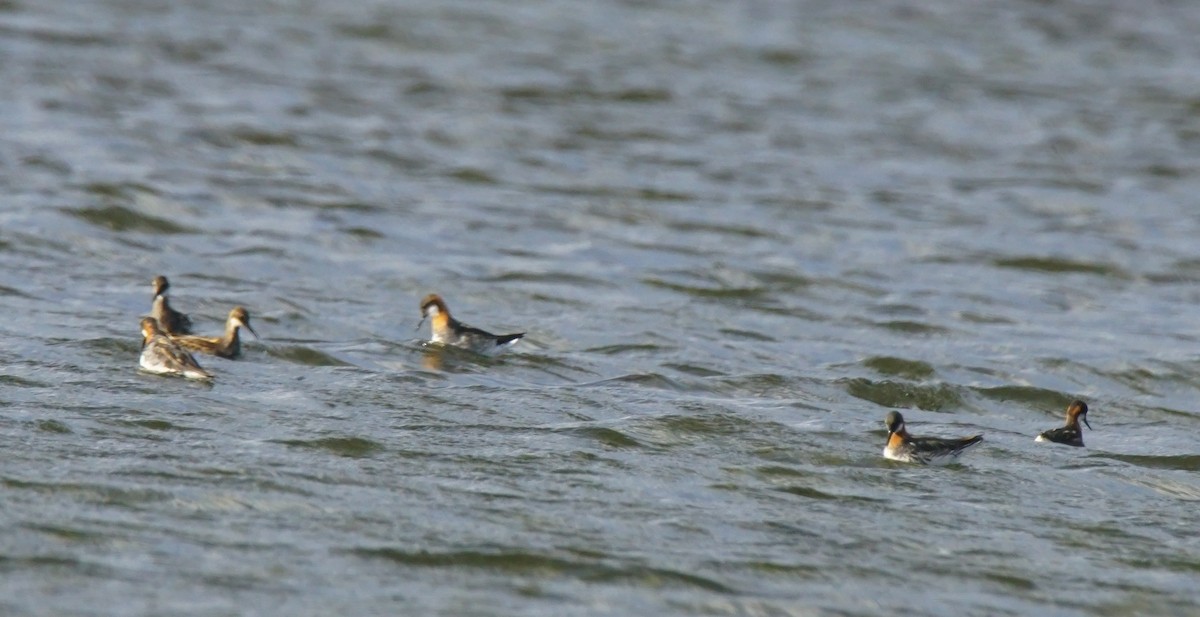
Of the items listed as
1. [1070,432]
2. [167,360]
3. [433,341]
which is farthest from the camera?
[433,341]

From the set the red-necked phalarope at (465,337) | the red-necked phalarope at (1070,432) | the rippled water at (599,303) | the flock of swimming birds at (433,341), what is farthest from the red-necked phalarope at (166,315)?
the red-necked phalarope at (1070,432)

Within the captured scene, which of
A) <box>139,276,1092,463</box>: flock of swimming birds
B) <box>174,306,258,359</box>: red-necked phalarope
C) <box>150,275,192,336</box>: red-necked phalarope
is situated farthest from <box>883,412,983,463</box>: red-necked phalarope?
<box>150,275,192,336</box>: red-necked phalarope

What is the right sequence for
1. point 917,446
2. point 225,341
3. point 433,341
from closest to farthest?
point 917,446 < point 225,341 < point 433,341

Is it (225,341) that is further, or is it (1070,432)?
(225,341)

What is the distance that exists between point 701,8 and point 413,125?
11.9 meters

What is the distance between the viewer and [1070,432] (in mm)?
13547

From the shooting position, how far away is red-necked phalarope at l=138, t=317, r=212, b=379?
43.3 ft

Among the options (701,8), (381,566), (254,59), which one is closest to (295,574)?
(381,566)

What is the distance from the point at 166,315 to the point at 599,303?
4.32 metres

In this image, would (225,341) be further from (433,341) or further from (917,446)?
(917,446)

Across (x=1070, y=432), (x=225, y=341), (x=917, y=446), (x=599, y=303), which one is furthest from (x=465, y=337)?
(x=1070, y=432)

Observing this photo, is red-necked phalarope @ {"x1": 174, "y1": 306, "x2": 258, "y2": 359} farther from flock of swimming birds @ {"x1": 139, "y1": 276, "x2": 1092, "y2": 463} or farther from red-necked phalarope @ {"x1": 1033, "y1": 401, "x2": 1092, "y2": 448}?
red-necked phalarope @ {"x1": 1033, "y1": 401, "x2": 1092, "y2": 448}

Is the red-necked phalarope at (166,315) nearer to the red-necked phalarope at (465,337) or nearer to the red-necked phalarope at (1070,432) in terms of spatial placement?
the red-necked phalarope at (465,337)

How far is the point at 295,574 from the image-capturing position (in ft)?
30.9
